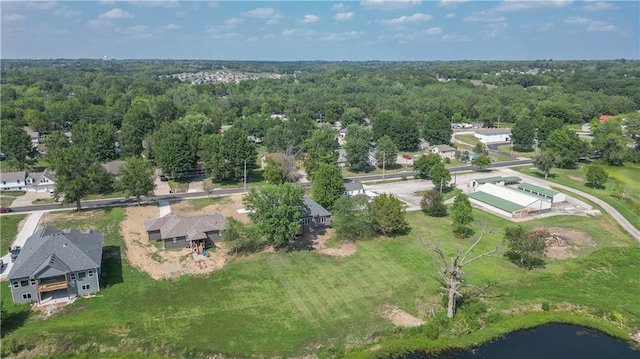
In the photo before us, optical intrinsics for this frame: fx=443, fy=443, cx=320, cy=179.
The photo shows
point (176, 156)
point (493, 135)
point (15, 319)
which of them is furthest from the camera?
point (493, 135)

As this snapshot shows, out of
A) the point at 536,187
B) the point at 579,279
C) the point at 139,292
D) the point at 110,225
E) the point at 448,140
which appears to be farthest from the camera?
the point at 448,140

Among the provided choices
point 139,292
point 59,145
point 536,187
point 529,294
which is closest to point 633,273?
point 529,294

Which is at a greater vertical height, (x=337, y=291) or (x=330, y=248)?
(x=330, y=248)

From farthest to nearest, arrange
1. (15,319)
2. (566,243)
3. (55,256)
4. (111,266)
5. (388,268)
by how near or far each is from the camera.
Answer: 1. (566,243)
2. (388,268)
3. (111,266)
4. (55,256)
5. (15,319)

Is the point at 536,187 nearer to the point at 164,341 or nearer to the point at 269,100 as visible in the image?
the point at 164,341

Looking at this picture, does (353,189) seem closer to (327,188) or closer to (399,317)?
(327,188)

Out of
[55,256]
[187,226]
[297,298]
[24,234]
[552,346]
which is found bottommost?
[552,346]

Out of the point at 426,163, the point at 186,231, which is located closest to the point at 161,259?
the point at 186,231

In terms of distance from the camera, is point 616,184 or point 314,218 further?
point 616,184
